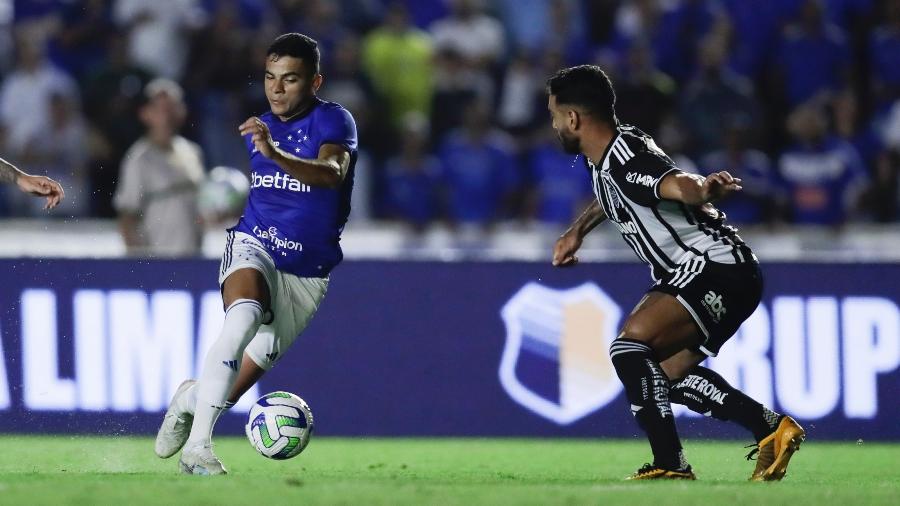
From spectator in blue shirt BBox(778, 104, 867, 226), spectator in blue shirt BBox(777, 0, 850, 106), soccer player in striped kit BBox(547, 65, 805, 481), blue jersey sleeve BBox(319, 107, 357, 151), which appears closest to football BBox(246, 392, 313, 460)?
blue jersey sleeve BBox(319, 107, 357, 151)

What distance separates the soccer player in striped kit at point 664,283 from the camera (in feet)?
23.3

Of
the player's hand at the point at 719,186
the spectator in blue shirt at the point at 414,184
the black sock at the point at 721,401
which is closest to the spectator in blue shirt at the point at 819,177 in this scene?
the spectator in blue shirt at the point at 414,184

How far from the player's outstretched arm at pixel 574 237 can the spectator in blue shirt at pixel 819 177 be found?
17.3 feet

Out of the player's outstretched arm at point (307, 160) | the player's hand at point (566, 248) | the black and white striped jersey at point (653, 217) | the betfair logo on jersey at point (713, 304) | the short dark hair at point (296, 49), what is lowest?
the betfair logo on jersey at point (713, 304)

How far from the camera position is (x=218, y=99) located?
13633 millimetres

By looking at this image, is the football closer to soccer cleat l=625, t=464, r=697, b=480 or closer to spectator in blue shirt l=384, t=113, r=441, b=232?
soccer cleat l=625, t=464, r=697, b=480

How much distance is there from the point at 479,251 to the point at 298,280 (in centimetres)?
475

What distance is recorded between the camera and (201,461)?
7.06 m

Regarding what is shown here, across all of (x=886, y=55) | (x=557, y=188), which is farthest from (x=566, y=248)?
(x=886, y=55)

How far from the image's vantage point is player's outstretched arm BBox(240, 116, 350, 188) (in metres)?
6.85

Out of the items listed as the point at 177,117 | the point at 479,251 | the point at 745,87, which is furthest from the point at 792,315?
the point at 177,117

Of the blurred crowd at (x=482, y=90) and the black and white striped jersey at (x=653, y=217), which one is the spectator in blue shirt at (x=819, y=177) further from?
the black and white striped jersey at (x=653, y=217)

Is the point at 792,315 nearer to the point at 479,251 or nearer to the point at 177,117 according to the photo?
the point at 479,251

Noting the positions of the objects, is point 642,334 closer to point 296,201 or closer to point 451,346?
point 296,201
